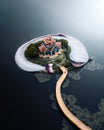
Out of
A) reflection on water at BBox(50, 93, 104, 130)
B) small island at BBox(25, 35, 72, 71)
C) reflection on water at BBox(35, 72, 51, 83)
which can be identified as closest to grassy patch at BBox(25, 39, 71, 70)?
small island at BBox(25, 35, 72, 71)

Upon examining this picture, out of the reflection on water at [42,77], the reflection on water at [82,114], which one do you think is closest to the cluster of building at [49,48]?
the reflection on water at [42,77]

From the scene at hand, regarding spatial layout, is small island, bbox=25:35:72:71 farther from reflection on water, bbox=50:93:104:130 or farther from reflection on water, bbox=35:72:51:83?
reflection on water, bbox=50:93:104:130

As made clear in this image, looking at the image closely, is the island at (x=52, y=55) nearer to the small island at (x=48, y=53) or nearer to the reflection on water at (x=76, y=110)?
the small island at (x=48, y=53)

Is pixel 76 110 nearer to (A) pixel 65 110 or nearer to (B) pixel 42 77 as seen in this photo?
(A) pixel 65 110

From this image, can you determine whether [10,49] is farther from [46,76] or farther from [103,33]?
[103,33]

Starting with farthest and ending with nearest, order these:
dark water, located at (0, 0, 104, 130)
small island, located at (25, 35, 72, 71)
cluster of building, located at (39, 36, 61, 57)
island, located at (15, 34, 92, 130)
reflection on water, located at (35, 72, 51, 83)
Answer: cluster of building, located at (39, 36, 61, 57)
small island, located at (25, 35, 72, 71)
island, located at (15, 34, 92, 130)
reflection on water, located at (35, 72, 51, 83)
dark water, located at (0, 0, 104, 130)
